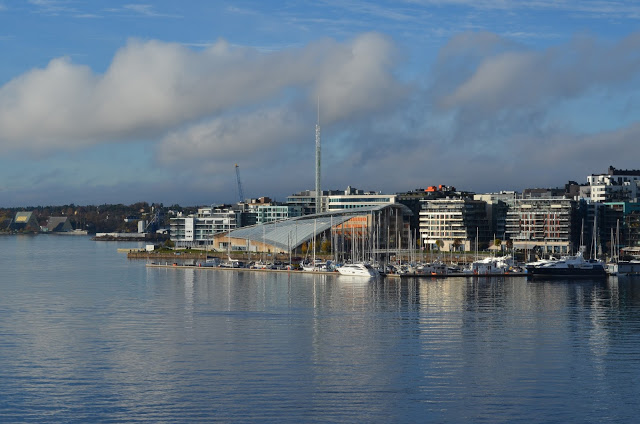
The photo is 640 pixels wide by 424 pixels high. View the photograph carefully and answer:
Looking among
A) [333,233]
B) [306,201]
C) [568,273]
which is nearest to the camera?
[568,273]

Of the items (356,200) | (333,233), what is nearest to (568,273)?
(333,233)

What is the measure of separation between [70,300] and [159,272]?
22.7 meters

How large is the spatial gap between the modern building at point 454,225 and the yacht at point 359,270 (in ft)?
95.0

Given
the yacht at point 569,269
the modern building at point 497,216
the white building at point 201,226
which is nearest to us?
the yacht at point 569,269

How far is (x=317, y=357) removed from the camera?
26188mm

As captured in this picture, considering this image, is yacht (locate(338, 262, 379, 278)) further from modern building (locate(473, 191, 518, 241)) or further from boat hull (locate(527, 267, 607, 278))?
modern building (locate(473, 191, 518, 241))

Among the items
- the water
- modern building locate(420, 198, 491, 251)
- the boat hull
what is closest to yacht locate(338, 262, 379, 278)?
the boat hull

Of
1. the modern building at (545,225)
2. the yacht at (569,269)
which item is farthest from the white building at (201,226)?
the yacht at (569,269)

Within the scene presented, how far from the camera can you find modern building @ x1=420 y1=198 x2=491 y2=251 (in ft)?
293

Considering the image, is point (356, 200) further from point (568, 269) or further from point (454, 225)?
point (568, 269)

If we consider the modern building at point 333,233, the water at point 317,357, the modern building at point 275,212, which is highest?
the modern building at point 275,212

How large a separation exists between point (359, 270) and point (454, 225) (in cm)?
3199

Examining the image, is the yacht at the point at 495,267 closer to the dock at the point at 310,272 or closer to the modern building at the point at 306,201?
the dock at the point at 310,272

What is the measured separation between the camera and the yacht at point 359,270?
58.7 metres
